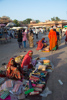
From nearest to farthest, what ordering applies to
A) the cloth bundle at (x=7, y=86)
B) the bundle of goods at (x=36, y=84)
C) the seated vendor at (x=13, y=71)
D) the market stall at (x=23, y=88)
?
1. the market stall at (x=23, y=88)
2. the bundle of goods at (x=36, y=84)
3. the cloth bundle at (x=7, y=86)
4. the seated vendor at (x=13, y=71)

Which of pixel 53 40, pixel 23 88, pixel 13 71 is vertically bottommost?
pixel 23 88

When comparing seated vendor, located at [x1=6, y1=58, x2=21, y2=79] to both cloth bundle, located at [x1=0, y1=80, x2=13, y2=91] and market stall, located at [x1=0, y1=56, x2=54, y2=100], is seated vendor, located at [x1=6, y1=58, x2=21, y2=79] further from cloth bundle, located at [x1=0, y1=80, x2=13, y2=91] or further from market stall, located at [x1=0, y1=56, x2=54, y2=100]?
cloth bundle, located at [x1=0, y1=80, x2=13, y2=91]

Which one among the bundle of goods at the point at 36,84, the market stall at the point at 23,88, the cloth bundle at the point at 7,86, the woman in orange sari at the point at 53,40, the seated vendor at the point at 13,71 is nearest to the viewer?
the market stall at the point at 23,88

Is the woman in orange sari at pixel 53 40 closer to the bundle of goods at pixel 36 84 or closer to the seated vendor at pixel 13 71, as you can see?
the bundle of goods at pixel 36 84

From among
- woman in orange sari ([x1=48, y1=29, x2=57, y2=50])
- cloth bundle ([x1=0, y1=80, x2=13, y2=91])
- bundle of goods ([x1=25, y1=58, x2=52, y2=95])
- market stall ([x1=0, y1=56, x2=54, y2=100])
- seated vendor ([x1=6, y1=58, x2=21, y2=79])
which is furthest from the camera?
woman in orange sari ([x1=48, y1=29, x2=57, y2=50])

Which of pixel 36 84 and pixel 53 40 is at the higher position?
pixel 53 40

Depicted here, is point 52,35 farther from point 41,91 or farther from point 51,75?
point 41,91

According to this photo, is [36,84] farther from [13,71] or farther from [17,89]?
[13,71]

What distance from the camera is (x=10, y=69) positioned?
3914 millimetres

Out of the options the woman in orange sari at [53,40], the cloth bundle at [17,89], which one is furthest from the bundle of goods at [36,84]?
→ the woman in orange sari at [53,40]

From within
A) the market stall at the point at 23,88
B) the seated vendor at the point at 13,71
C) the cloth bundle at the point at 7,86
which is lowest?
the market stall at the point at 23,88

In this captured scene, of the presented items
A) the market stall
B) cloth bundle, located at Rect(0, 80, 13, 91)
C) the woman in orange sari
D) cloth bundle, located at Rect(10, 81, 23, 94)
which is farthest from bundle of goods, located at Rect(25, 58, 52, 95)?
the woman in orange sari

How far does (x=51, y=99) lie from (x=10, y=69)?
5.83 ft

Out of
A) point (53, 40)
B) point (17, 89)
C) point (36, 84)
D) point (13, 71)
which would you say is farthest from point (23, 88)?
point (53, 40)
